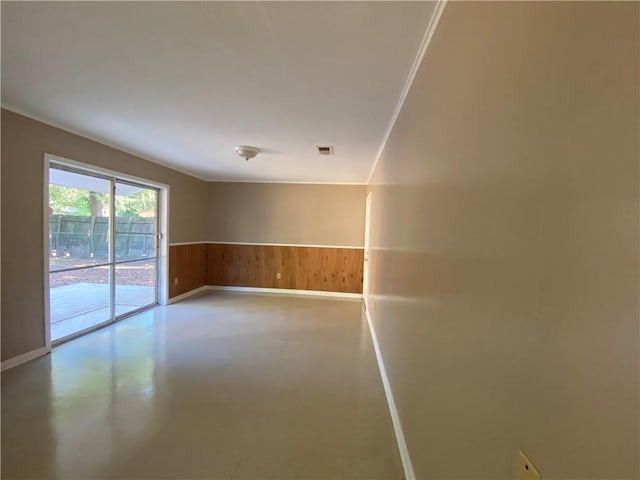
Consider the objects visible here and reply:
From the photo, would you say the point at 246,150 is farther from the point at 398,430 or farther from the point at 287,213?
the point at 398,430

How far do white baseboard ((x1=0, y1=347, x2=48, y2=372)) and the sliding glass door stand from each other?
32 cm

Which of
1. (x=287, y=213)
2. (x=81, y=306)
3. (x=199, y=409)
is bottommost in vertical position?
(x=199, y=409)

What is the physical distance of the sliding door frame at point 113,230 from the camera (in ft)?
10.2

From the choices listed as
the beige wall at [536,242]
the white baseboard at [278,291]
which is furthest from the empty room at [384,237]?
the white baseboard at [278,291]

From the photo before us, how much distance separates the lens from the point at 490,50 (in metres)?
0.87

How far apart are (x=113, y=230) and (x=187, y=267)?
1.97 m

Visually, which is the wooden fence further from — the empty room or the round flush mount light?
the round flush mount light

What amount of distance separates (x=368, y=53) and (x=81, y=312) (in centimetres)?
430

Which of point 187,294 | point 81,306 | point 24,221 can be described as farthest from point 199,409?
point 187,294

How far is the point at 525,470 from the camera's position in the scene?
0.66m

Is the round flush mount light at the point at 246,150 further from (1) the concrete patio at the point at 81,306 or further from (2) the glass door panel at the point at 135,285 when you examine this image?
(1) the concrete patio at the point at 81,306

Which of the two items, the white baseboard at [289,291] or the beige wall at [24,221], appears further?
the white baseboard at [289,291]

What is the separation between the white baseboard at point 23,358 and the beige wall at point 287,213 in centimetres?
369

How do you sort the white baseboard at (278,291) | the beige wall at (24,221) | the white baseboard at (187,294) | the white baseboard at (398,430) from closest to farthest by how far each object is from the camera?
the white baseboard at (398,430) → the beige wall at (24,221) → the white baseboard at (187,294) → the white baseboard at (278,291)
